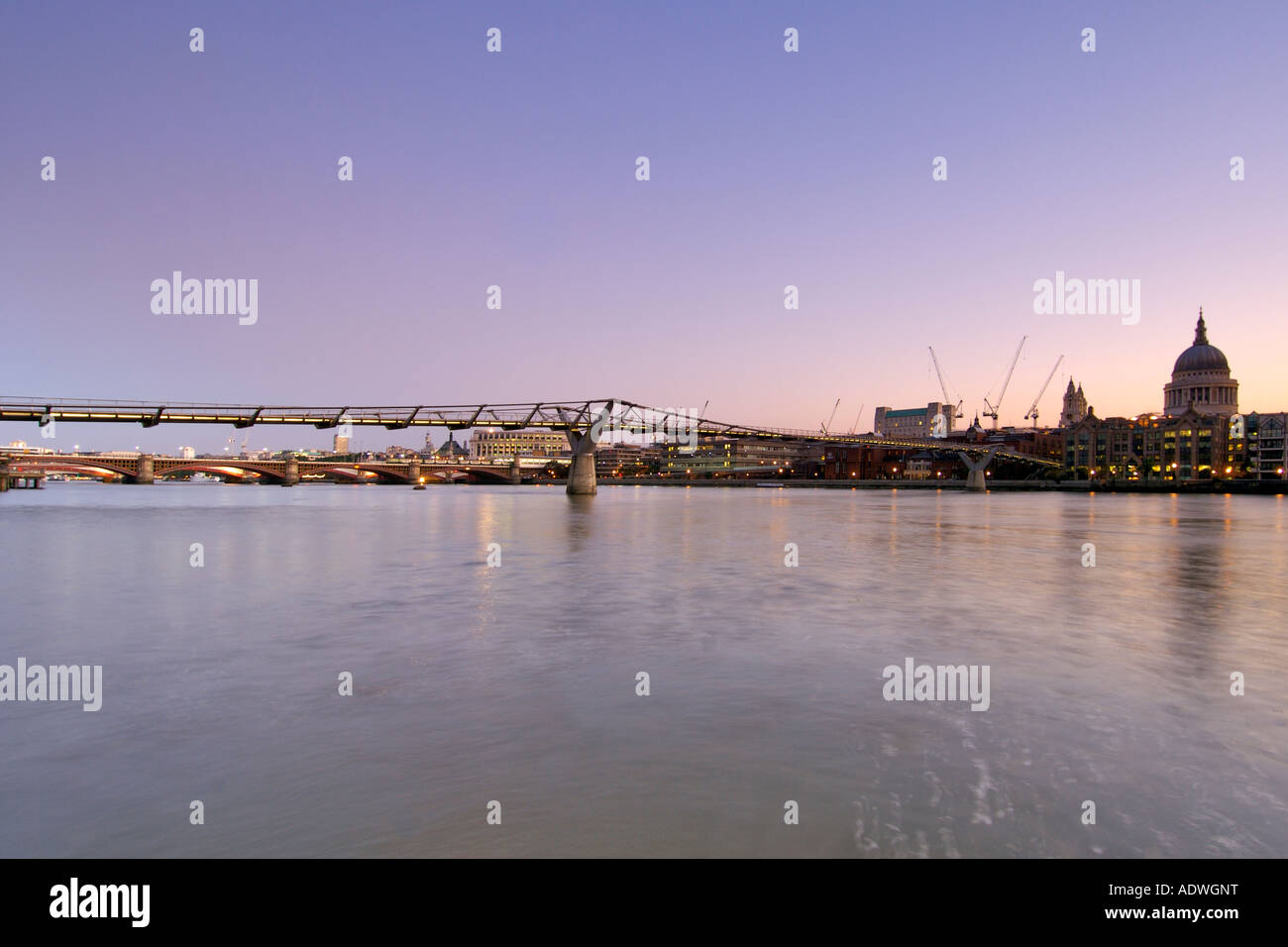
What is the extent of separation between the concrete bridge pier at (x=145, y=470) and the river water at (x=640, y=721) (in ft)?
489

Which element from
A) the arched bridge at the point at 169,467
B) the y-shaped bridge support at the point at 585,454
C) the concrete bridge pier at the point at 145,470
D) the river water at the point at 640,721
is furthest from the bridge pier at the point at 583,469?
the concrete bridge pier at the point at 145,470

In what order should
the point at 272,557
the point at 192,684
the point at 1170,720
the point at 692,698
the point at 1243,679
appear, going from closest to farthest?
the point at 1170,720, the point at 692,698, the point at 192,684, the point at 1243,679, the point at 272,557

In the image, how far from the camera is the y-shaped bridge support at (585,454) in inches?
3679

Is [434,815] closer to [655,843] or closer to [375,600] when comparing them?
[655,843]

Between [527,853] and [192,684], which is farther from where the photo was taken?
[192,684]

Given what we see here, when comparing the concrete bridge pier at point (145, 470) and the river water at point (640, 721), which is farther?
the concrete bridge pier at point (145, 470)

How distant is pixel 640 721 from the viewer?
30.8ft

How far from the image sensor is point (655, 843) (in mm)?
6055

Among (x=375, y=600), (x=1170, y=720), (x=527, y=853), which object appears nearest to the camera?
(x=527, y=853)

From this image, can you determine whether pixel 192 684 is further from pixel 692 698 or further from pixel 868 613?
pixel 868 613

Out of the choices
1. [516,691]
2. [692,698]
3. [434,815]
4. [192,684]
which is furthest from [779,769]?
[192,684]

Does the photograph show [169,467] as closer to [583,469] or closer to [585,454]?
[583,469]

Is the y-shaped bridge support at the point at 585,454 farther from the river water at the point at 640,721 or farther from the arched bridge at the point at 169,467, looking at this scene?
the river water at the point at 640,721
